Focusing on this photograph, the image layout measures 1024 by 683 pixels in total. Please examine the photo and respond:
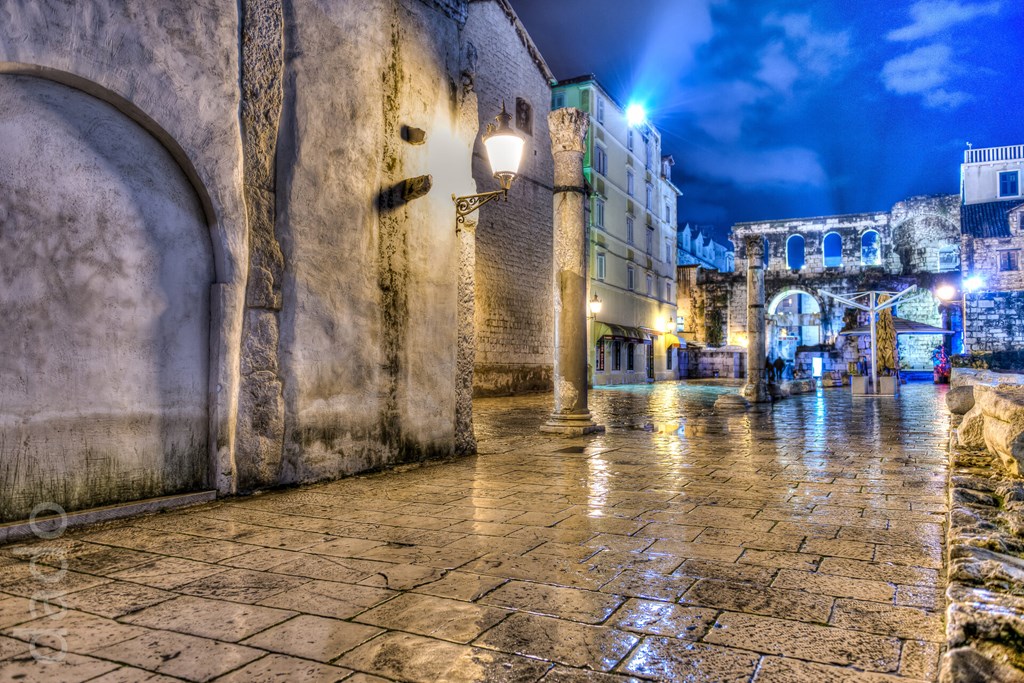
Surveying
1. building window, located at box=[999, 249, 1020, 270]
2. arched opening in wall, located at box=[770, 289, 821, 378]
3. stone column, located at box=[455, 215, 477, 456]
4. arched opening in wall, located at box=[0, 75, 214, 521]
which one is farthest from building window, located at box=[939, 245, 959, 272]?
arched opening in wall, located at box=[0, 75, 214, 521]

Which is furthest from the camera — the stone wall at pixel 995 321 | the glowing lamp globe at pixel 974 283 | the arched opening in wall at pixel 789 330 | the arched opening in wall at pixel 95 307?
the arched opening in wall at pixel 789 330

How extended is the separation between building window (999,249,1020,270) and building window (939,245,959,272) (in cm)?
304

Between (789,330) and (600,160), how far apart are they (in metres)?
19.4

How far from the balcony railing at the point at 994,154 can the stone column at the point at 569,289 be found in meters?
40.4

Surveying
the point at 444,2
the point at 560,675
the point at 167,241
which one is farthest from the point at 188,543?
the point at 444,2

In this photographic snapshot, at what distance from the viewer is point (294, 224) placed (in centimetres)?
552

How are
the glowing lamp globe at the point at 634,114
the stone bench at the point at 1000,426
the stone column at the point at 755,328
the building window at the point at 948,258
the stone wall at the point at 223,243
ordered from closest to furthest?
the stone wall at the point at 223,243 < the stone bench at the point at 1000,426 < the stone column at the point at 755,328 < the glowing lamp globe at the point at 634,114 < the building window at the point at 948,258

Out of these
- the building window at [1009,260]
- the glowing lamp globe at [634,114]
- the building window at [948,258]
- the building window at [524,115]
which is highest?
the glowing lamp globe at [634,114]

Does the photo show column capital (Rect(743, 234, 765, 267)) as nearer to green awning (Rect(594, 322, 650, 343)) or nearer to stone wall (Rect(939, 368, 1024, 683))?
stone wall (Rect(939, 368, 1024, 683))

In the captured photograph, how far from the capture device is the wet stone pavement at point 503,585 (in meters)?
2.30

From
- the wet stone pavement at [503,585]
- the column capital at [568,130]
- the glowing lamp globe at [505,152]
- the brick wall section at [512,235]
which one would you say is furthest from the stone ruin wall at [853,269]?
the wet stone pavement at [503,585]

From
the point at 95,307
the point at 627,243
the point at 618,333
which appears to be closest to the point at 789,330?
the point at 627,243

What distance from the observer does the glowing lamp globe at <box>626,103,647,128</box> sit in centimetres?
3159

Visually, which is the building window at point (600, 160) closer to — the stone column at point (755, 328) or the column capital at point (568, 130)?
the stone column at point (755, 328)
